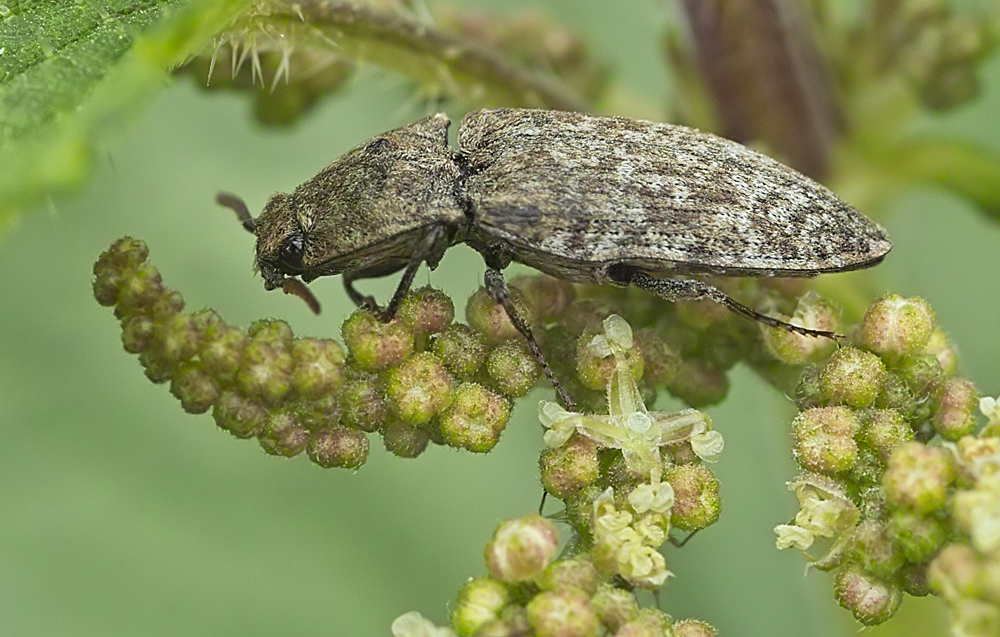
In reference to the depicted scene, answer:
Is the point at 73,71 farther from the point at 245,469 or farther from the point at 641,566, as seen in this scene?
the point at 245,469

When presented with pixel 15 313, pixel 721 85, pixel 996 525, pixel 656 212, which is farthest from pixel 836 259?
pixel 15 313

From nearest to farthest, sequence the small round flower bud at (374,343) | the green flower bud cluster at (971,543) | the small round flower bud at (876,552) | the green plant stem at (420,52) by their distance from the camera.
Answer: the green flower bud cluster at (971,543), the small round flower bud at (876,552), the small round flower bud at (374,343), the green plant stem at (420,52)

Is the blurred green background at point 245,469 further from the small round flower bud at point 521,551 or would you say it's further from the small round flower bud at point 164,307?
the small round flower bud at point 521,551

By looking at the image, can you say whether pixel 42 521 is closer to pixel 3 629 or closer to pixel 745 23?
pixel 3 629

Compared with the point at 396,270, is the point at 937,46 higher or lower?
lower

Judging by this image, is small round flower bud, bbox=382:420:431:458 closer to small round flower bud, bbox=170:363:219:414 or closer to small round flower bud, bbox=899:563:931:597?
small round flower bud, bbox=170:363:219:414

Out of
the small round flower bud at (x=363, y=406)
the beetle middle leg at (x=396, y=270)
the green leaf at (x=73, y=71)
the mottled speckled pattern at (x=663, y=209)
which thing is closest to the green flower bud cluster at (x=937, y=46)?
the mottled speckled pattern at (x=663, y=209)

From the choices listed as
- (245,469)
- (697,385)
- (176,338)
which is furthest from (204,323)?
(245,469)
